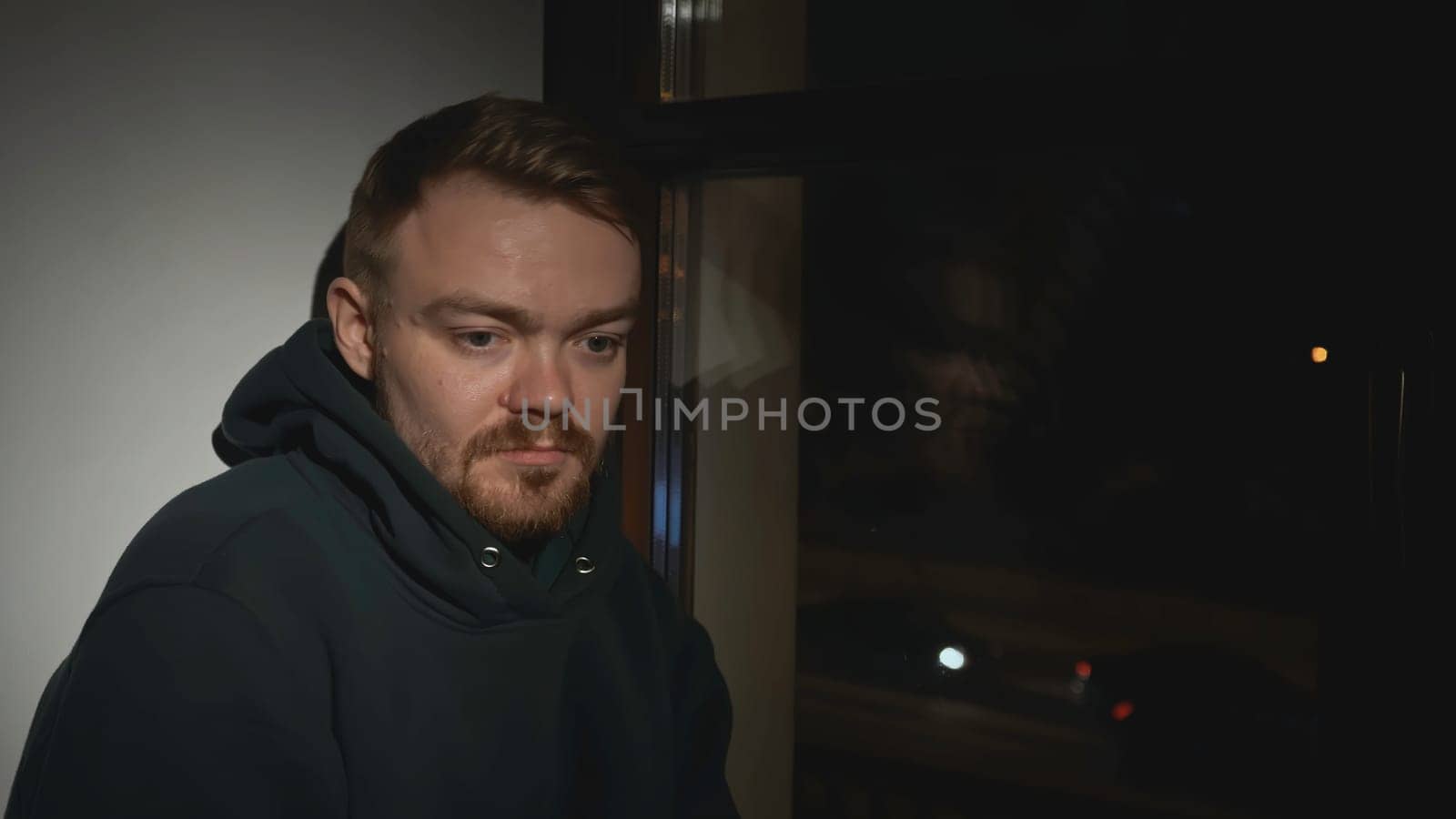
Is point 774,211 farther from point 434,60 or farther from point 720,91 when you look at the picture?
point 434,60

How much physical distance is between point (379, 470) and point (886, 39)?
2.99 feet

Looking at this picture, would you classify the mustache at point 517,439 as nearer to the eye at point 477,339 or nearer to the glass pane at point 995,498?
the eye at point 477,339

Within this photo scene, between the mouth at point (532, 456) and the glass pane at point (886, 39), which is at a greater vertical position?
the glass pane at point (886, 39)

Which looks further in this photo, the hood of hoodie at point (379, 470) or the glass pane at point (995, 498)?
the glass pane at point (995, 498)

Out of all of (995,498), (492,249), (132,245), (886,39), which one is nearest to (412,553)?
(492,249)

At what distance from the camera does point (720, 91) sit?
4.93 ft

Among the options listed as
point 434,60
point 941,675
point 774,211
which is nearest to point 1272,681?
point 941,675

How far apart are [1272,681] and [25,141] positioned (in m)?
1.69

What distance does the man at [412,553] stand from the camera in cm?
79

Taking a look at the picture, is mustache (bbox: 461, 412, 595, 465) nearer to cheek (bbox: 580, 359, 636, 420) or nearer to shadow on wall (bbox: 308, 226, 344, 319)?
cheek (bbox: 580, 359, 636, 420)

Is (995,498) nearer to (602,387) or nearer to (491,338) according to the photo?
(602,387)

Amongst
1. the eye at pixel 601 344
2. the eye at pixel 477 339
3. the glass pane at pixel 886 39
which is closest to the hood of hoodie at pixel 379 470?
the eye at pixel 477 339

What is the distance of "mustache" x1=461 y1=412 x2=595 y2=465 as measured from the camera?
99 cm

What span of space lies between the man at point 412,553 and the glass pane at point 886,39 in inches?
20.8
